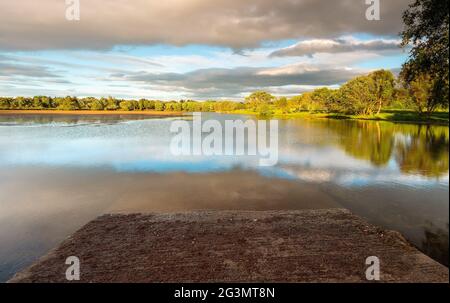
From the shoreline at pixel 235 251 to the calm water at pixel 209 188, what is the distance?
1.39 metres

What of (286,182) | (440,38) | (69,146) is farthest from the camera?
(69,146)

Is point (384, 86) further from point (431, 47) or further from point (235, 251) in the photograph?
point (235, 251)

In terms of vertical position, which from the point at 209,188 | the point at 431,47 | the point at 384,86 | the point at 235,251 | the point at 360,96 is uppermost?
the point at 384,86

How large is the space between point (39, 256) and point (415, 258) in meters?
14.2

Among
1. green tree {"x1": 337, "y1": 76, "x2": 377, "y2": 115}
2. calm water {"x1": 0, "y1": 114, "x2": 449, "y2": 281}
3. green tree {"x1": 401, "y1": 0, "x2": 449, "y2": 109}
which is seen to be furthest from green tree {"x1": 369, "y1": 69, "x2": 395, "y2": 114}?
green tree {"x1": 401, "y1": 0, "x2": 449, "y2": 109}

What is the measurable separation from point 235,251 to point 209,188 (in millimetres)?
9773

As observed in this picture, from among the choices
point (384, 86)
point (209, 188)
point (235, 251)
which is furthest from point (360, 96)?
point (235, 251)

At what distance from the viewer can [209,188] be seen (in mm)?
20688

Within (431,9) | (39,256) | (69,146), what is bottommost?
(39,256)

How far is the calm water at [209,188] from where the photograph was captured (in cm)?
1391

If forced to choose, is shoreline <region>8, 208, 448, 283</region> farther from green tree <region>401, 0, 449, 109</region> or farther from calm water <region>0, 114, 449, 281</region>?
green tree <region>401, 0, 449, 109</region>

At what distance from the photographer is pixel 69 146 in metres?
40.6
